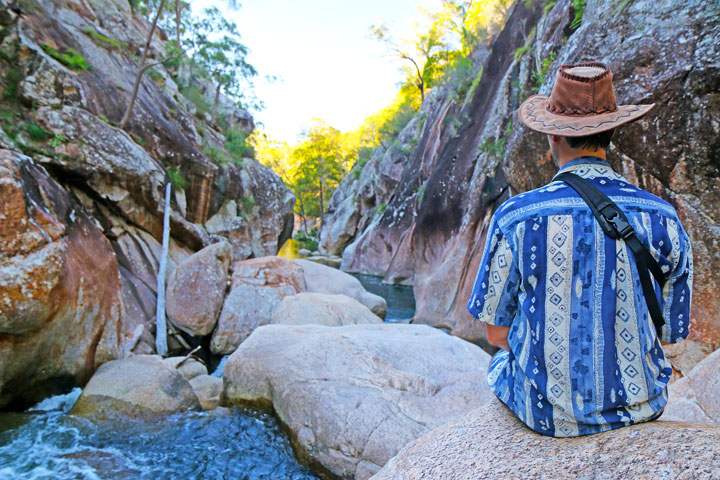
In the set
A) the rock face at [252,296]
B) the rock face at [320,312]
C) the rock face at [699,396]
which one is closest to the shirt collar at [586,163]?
the rock face at [699,396]

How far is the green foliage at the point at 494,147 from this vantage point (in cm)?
1022

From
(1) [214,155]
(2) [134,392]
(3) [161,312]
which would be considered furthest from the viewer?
(1) [214,155]

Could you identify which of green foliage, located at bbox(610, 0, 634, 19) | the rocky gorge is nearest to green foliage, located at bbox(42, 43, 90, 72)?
the rocky gorge

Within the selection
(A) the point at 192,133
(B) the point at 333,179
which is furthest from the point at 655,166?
(B) the point at 333,179

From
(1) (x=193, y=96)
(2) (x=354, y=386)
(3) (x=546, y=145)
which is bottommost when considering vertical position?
(2) (x=354, y=386)

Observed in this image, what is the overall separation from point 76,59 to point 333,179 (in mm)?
37972

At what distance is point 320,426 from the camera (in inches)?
154

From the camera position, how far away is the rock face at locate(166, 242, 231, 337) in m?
8.90

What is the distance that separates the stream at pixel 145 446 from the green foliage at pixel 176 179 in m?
8.58

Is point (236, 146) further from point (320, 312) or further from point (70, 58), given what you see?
point (320, 312)

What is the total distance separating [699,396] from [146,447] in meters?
5.09

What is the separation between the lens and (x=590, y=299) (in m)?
1.30

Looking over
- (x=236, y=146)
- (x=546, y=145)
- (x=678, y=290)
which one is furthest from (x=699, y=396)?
(x=236, y=146)

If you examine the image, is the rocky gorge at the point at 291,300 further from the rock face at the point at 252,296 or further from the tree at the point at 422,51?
the tree at the point at 422,51
